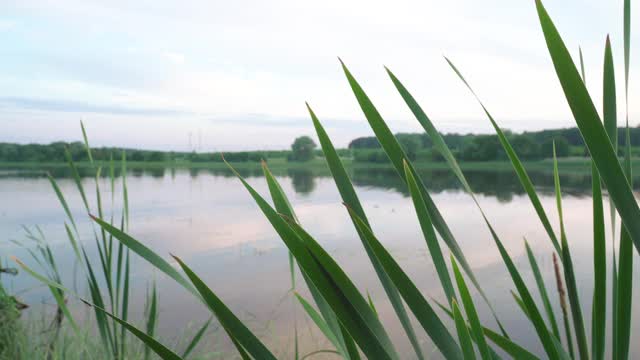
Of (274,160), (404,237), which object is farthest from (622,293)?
(274,160)

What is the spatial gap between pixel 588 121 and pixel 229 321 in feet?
1.15

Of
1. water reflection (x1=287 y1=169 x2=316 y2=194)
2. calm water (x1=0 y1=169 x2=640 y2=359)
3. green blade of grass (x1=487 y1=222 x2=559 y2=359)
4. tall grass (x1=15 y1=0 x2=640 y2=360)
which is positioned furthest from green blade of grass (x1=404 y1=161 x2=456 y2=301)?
water reflection (x1=287 y1=169 x2=316 y2=194)

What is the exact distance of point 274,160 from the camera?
152 ft

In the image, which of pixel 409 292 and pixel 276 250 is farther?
pixel 276 250

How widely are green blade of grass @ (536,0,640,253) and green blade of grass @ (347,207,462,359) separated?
0.58ft

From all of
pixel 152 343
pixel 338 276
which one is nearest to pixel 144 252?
pixel 152 343

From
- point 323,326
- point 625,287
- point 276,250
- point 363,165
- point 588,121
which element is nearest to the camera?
point 588,121

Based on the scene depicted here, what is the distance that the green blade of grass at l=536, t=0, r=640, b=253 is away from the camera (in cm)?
31

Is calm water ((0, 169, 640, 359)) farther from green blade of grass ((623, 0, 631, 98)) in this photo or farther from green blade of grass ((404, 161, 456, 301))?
green blade of grass ((623, 0, 631, 98))

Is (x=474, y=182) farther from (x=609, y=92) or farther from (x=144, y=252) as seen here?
(x=144, y=252)

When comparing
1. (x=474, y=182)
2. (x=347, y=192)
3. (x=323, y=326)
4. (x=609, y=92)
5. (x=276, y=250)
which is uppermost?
(x=609, y=92)

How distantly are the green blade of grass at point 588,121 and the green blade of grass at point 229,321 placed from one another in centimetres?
34

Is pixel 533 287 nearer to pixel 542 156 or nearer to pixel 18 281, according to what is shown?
pixel 18 281

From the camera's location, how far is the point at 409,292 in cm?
39
